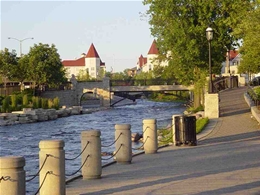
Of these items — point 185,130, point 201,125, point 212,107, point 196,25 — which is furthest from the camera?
point 196,25

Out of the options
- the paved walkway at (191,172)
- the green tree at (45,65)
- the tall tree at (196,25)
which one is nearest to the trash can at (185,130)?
the paved walkway at (191,172)

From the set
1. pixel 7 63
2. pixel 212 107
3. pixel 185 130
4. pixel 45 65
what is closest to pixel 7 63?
pixel 7 63

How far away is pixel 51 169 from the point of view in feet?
36.3

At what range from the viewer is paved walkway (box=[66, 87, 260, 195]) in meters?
12.1

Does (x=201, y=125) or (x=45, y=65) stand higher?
(x=45, y=65)

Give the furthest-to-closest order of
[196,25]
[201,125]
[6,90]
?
[6,90] → [196,25] → [201,125]

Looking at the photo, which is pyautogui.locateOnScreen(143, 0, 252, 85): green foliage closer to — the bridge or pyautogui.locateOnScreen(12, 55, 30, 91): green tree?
the bridge

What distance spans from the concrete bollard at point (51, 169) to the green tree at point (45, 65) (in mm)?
83062

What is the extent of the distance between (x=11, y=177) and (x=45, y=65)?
86518 mm

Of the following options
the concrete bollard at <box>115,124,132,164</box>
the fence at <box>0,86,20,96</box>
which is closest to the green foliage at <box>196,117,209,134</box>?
the concrete bollard at <box>115,124,132,164</box>

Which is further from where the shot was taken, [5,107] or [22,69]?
[22,69]

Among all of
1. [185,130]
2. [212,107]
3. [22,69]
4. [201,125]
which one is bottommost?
[201,125]

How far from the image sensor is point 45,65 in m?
94.9

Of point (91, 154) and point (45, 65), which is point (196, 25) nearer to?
point (91, 154)
